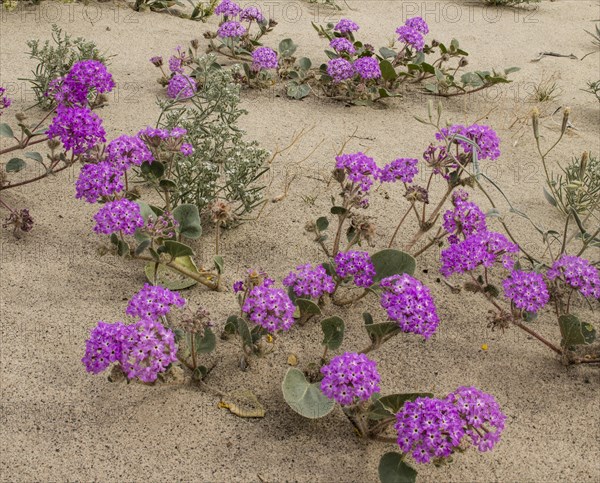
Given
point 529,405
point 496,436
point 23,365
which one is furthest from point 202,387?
point 529,405

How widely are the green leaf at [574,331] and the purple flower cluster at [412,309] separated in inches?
24.1

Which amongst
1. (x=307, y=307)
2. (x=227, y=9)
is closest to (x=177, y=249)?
(x=307, y=307)

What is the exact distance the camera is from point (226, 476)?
94.8 inches

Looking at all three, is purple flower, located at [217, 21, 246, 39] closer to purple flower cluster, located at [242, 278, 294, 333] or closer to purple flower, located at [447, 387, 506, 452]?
purple flower cluster, located at [242, 278, 294, 333]

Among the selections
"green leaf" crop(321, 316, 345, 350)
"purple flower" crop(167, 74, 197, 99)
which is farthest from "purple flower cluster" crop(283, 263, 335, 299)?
"purple flower" crop(167, 74, 197, 99)

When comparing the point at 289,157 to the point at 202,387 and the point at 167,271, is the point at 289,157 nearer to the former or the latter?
the point at 167,271

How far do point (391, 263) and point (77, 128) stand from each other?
151 cm

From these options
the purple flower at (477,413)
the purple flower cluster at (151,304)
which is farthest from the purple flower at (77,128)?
the purple flower at (477,413)

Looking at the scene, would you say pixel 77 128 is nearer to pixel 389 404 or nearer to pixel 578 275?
pixel 389 404

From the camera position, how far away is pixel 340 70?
4.72m

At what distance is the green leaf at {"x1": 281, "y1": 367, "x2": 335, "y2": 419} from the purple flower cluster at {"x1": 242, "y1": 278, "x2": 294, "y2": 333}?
0.19 meters

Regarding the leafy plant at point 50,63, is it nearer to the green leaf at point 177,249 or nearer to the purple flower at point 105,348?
the green leaf at point 177,249

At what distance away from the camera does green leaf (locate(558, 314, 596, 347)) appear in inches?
111

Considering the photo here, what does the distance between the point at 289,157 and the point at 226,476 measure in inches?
90.1
